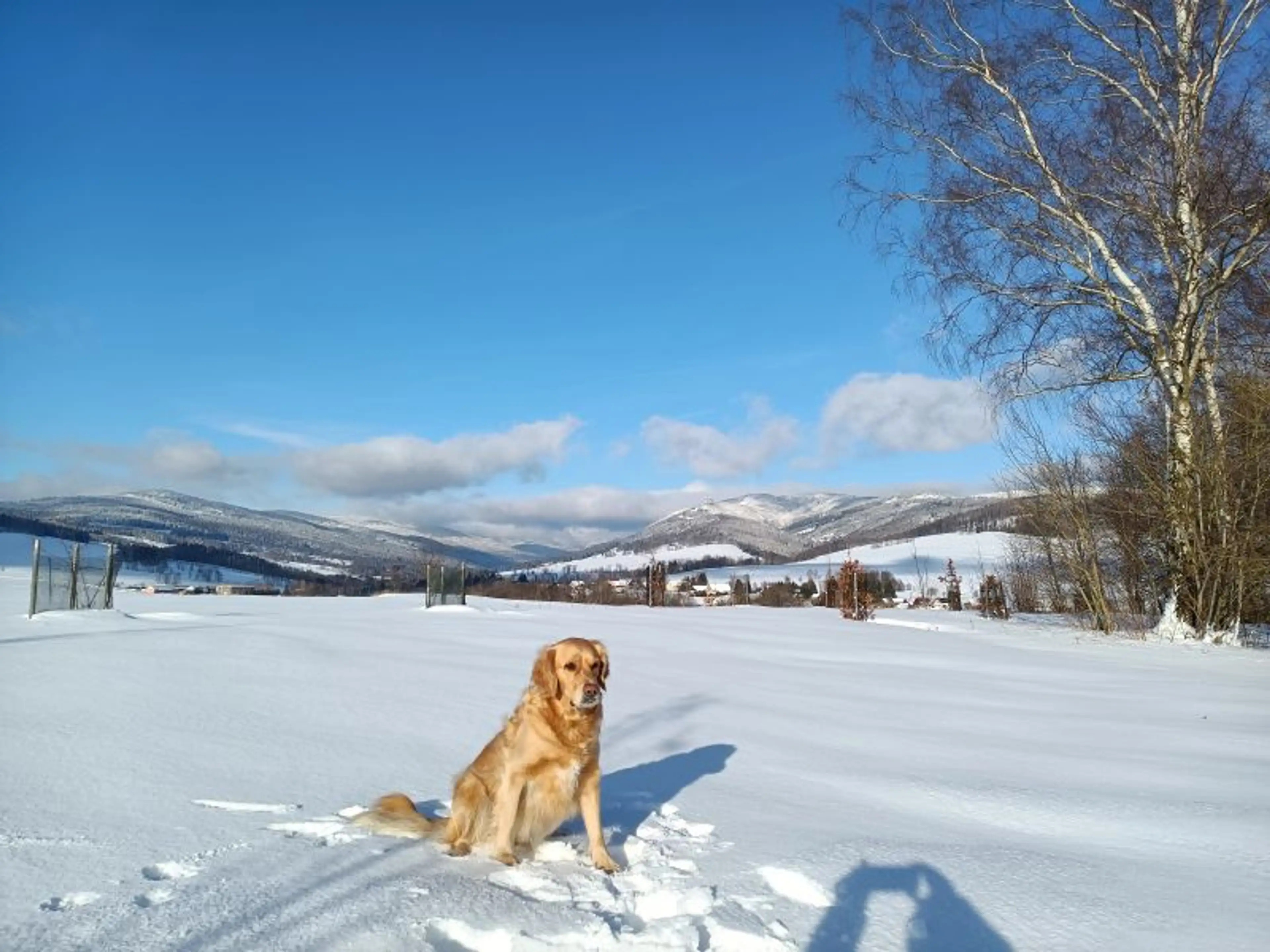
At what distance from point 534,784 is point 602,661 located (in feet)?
1.98

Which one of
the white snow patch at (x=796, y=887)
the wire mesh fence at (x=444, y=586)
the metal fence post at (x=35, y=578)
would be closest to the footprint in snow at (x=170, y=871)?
the white snow patch at (x=796, y=887)

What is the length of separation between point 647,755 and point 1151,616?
42.9 feet

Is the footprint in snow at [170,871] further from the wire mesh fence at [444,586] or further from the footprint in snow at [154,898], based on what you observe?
the wire mesh fence at [444,586]

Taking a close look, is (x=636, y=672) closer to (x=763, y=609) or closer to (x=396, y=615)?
(x=396, y=615)

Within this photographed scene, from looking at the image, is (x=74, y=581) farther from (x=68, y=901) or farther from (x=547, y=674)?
(x=68, y=901)

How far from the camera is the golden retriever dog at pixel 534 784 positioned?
127 inches

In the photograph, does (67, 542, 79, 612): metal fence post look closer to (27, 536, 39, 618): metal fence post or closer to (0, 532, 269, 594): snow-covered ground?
(27, 536, 39, 618): metal fence post

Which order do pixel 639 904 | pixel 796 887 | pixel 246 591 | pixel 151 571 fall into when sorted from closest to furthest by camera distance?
pixel 639 904 → pixel 796 887 → pixel 246 591 → pixel 151 571

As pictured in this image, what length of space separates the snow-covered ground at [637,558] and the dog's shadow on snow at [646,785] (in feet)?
363

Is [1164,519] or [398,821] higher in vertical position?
[1164,519]

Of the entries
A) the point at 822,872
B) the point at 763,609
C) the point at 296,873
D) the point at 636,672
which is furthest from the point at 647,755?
the point at 763,609

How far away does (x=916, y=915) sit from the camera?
2594 mm

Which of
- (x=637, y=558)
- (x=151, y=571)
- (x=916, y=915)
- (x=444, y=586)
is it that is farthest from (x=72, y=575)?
(x=637, y=558)

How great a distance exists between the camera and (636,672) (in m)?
8.69
